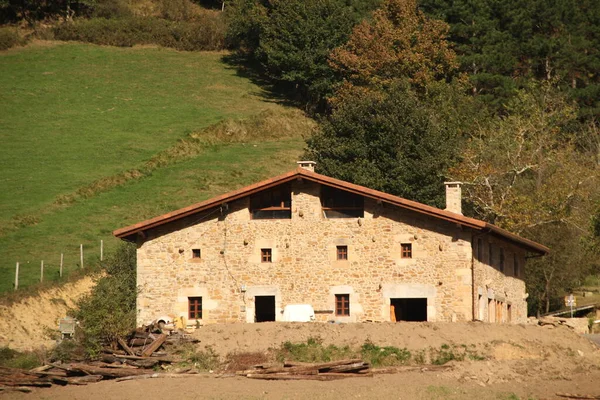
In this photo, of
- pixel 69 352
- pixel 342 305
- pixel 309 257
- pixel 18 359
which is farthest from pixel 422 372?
pixel 18 359

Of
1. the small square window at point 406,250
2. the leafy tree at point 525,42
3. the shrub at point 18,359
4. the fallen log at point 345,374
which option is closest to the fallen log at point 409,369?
the fallen log at point 345,374

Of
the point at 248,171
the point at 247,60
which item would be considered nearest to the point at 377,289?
the point at 248,171

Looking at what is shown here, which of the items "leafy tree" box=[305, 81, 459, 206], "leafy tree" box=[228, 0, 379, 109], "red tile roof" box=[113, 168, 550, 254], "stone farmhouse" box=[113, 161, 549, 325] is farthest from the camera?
"leafy tree" box=[228, 0, 379, 109]

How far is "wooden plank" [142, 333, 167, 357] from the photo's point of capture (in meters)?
45.7

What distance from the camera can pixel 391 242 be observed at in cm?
Result: 5172

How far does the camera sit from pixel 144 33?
122688mm

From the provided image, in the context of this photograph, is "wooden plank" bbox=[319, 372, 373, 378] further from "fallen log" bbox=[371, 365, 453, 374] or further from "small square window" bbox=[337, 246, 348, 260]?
"small square window" bbox=[337, 246, 348, 260]

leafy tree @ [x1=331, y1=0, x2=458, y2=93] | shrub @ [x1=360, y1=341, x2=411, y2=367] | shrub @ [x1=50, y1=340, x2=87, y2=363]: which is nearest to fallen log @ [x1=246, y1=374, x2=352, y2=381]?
shrub @ [x1=360, y1=341, x2=411, y2=367]

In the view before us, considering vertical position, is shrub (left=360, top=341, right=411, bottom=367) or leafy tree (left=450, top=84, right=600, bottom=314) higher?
leafy tree (left=450, top=84, right=600, bottom=314)

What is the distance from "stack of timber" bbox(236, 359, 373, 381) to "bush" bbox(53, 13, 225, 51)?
266ft

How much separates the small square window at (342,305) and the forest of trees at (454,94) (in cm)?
1311

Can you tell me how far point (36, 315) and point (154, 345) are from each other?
63.6 ft

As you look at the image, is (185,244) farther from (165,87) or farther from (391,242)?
(165,87)

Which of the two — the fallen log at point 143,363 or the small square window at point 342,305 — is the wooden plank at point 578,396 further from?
the fallen log at point 143,363
